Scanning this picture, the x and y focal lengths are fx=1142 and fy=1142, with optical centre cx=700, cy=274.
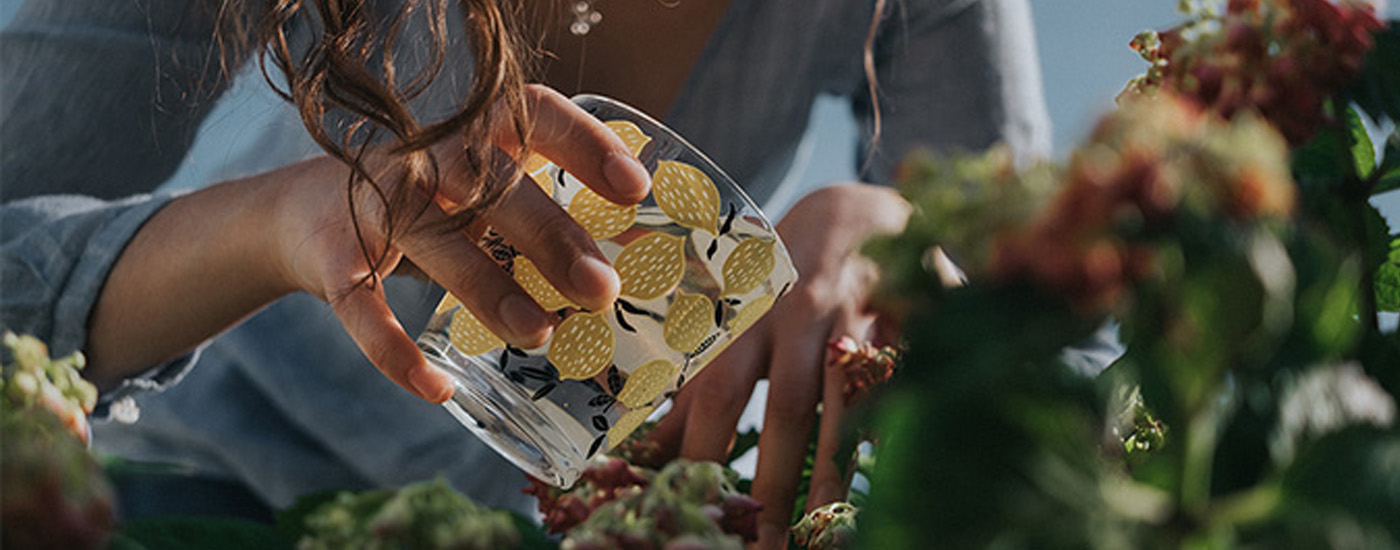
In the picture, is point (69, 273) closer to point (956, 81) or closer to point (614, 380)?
point (614, 380)

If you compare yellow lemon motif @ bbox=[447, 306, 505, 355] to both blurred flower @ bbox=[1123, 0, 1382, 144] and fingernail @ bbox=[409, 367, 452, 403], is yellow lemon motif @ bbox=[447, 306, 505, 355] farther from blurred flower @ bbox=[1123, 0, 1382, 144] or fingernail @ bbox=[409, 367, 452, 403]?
blurred flower @ bbox=[1123, 0, 1382, 144]

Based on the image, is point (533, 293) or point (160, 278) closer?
point (533, 293)

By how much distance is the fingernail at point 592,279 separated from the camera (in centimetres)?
32

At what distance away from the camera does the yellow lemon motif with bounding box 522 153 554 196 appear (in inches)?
14.5

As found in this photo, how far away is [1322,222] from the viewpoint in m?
0.19

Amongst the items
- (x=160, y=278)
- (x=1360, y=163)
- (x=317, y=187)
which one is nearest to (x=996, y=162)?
(x=1360, y=163)

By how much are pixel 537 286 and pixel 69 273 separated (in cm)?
43

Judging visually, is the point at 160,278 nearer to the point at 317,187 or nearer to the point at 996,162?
the point at 317,187

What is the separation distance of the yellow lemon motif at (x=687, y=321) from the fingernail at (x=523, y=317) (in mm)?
38

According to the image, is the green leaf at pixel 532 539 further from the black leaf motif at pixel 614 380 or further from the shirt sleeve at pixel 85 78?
the shirt sleeve at pixel 85 78

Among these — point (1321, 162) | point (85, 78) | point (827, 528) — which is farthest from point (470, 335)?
point (85, 78)

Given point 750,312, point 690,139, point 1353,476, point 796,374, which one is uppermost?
point 1353,476

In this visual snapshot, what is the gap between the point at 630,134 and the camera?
358 mm

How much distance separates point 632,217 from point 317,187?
20 cm
